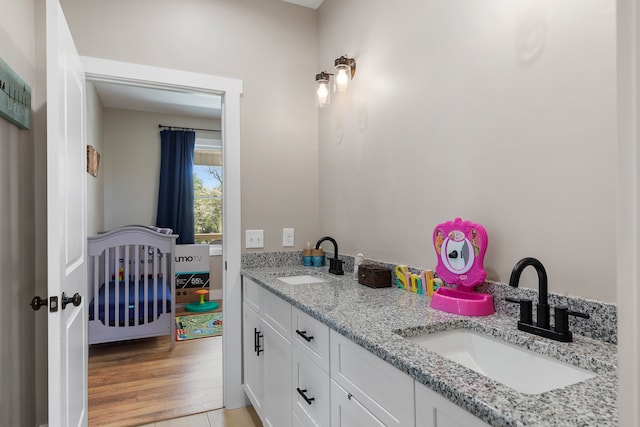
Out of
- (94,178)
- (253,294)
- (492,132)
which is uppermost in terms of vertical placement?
(94,178)

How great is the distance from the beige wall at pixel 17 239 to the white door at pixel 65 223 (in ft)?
0.72

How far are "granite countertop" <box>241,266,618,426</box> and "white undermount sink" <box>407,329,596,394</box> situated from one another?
0.02m

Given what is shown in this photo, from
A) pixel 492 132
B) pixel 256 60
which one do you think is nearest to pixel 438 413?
pixel 492 132

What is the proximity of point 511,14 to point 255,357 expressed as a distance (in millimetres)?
1974

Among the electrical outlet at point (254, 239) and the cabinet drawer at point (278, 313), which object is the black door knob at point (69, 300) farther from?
the electrical outlet at point (254, 239)

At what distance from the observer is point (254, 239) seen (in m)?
2.42

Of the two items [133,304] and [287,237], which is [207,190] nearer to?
[133,304]

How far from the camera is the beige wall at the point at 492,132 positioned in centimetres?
103

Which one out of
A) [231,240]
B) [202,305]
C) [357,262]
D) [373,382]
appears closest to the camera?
[373,382]

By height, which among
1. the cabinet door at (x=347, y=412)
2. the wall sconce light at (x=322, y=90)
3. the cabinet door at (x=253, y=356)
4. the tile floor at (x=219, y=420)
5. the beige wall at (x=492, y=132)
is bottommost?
the tile floor at (x=219, y=420)

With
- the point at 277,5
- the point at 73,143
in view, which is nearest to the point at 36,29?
the point at 73,143

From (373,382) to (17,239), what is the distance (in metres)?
1.72

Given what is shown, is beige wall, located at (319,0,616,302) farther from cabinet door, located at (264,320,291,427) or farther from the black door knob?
the black door knob

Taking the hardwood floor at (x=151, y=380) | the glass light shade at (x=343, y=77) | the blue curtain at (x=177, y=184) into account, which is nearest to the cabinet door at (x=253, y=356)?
the hardwood floor at (x=151, y=380)
